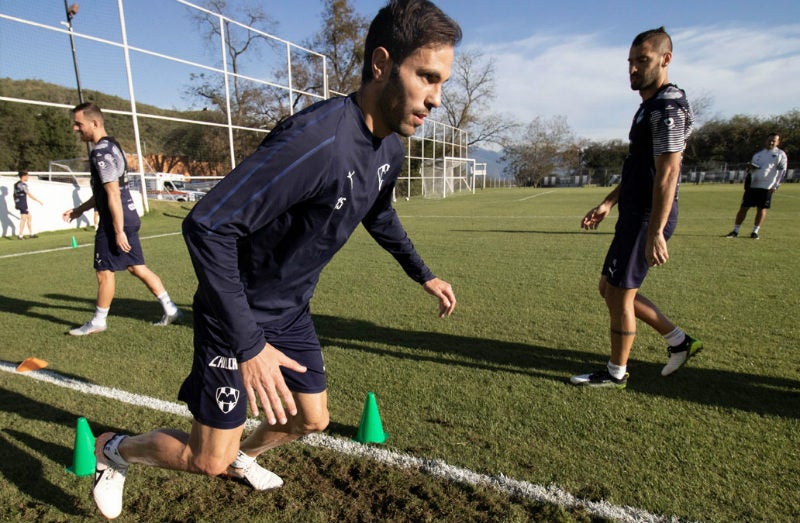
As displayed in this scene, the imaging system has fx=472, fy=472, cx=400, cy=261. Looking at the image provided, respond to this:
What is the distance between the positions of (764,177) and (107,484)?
13.0m

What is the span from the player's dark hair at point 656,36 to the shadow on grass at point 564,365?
7.92 ft

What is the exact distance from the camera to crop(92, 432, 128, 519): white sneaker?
2.17m

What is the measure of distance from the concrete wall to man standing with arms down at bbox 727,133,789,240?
51.9 ft

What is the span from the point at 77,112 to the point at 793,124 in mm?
87292

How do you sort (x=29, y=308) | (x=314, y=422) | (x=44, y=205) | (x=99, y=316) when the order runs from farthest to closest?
1. (x=44, y=205)
2. (x=29, y=308)
3. (x=99, y=316)
4. (x=314, y=422)

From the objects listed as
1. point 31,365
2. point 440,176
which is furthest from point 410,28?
point 440,176

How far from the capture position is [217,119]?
20.6 m

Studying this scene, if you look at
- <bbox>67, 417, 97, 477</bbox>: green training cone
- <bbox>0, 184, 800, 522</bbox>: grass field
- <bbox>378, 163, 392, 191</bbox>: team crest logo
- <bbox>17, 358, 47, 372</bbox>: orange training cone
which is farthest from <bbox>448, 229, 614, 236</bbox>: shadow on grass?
<bbox>67, 417, 97, 477</bbox>: green training cone

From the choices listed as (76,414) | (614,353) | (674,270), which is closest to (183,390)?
(76,414)

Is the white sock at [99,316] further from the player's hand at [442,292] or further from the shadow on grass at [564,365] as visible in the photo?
the player's hand at [442,292]

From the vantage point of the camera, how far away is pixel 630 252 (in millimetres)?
3316

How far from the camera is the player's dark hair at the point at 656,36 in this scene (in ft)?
10.2

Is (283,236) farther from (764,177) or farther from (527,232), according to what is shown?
(764,177)

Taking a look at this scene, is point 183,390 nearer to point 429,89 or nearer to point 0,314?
point 429,89
